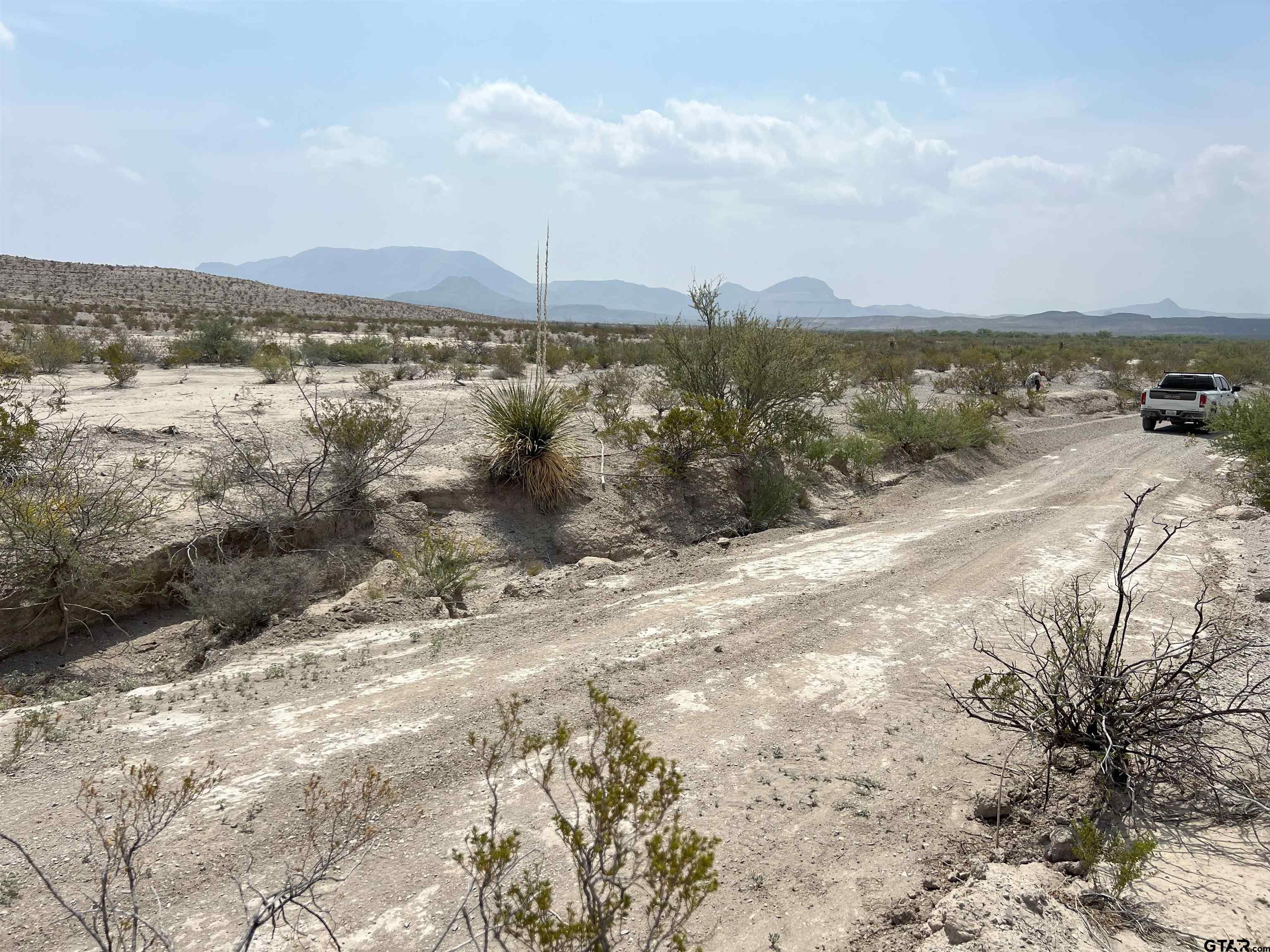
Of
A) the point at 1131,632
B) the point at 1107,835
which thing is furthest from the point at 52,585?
the point at 1131,632

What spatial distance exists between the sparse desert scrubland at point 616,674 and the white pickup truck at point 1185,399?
21.7 feet

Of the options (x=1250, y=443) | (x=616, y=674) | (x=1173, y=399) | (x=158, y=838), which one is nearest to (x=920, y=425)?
(x=1250, y=443)

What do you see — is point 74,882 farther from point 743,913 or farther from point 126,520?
point 126,520

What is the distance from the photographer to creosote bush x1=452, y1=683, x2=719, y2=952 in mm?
2523

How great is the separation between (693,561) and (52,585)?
22.9 ft

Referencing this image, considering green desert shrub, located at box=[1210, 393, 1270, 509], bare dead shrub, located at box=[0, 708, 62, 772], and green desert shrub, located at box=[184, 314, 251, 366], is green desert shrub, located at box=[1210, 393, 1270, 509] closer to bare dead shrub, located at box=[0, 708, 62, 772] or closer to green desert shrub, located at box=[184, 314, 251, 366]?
bare dead shrub, located at box=[0, 708, 62, 772]

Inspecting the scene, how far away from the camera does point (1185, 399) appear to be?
21.8 metres

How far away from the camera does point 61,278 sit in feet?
185

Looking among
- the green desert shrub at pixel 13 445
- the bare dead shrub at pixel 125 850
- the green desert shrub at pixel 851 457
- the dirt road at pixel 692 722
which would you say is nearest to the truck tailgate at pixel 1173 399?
the green desert shrub at pixel 851 457

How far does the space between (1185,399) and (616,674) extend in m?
22.8

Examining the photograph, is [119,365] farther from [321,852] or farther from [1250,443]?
[1250,443]

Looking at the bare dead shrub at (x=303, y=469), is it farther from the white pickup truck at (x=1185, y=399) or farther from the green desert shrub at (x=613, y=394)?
the white pickup truck at (x=1185, y=399)

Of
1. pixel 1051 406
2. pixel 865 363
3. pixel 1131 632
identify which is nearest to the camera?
pixel 1131 632

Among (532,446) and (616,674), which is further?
(532,446)
